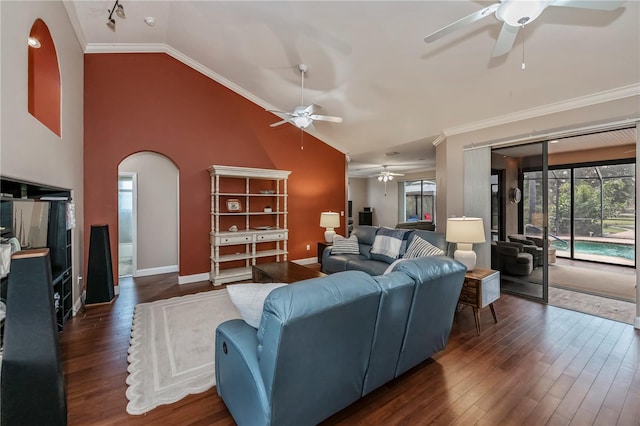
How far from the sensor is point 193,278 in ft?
15.6

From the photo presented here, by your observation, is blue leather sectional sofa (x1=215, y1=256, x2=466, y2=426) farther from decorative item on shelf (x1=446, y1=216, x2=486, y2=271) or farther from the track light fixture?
the track light fixture

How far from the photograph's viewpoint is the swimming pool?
5.78 m

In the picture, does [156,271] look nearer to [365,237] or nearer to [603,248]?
[365,237]

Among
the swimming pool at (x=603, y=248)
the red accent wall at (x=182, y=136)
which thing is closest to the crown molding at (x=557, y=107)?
the red accent wall at (x=182, y=136)

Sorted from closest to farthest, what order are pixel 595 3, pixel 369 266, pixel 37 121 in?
pixel 595 3 → pixel 37 121 → pixel 369 266

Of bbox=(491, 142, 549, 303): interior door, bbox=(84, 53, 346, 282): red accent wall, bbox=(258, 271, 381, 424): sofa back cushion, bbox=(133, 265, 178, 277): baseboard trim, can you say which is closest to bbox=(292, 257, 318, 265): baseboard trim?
bbox=(84, 53, 346, 282): red accent wall

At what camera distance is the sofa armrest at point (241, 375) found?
4.47 feet

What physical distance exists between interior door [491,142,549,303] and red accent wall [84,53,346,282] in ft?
12.6

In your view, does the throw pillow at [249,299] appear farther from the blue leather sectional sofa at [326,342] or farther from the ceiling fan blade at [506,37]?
the ceiling fan blade at [506,37]

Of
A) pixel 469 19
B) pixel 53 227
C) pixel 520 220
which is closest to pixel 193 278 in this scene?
pixel 53 227

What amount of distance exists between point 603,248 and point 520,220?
10.7 feet

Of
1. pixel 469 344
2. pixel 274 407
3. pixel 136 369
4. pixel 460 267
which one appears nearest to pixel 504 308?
pixel 469 344

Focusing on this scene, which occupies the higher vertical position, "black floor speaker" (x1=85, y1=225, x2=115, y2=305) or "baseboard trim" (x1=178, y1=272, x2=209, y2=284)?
"black floor speaker" (x1=85, y1=225, x2=115, y2=305)

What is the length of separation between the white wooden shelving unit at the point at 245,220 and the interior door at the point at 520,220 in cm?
387
